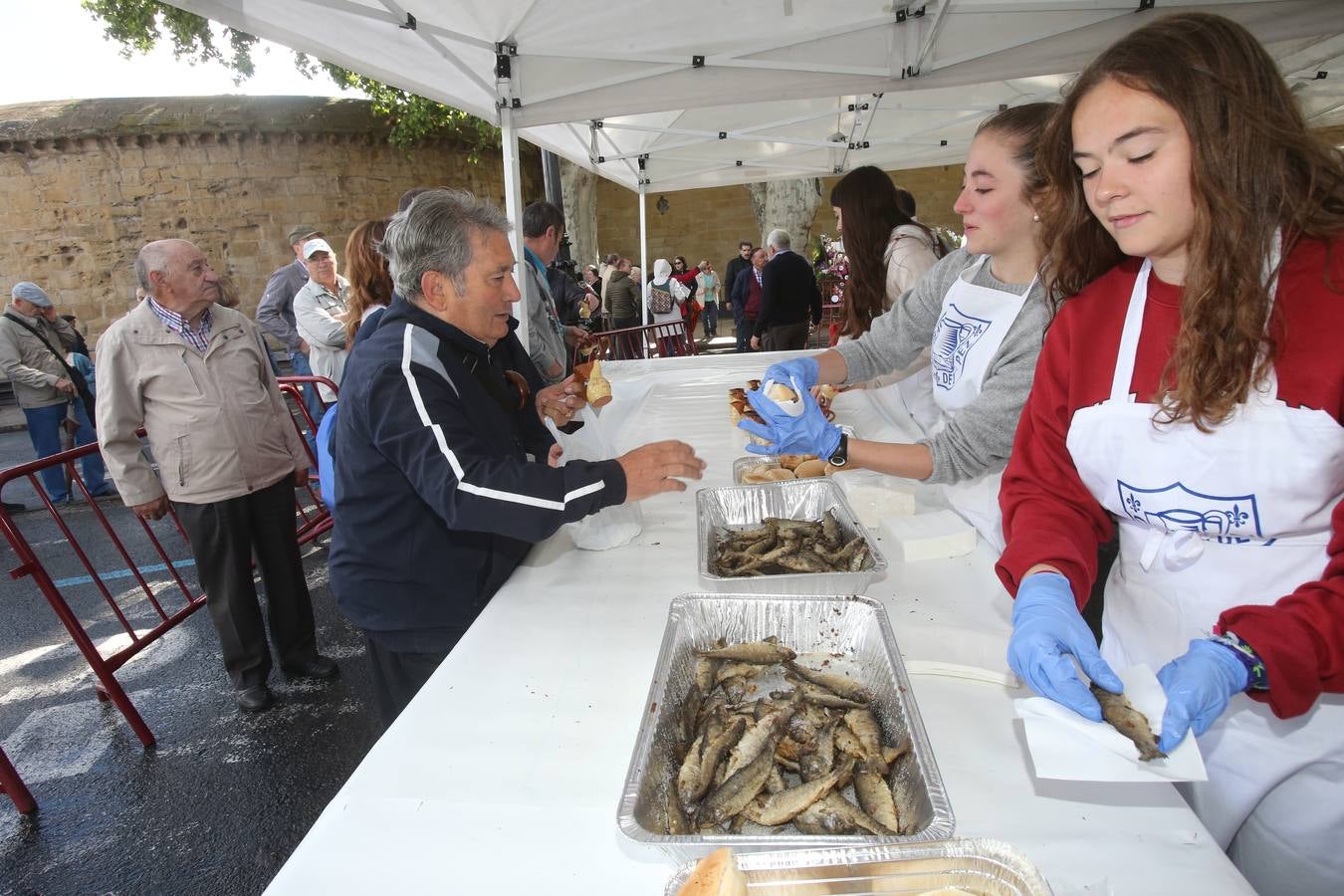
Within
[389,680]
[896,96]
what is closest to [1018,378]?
[389,680]

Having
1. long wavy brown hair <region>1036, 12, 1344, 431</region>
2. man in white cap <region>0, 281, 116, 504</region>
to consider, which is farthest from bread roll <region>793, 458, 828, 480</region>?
man in white cap <region>0, 281, 116, 504</region>

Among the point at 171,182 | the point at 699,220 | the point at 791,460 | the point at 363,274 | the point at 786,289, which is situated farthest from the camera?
the point at 699,220

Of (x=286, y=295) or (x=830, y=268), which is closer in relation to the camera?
(x=286, y=295)

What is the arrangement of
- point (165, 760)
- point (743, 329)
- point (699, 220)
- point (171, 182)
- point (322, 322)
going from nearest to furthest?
point (165, 760)
point (322, 322)
point (743, 329)
point (171, 182)
point (699, 220)

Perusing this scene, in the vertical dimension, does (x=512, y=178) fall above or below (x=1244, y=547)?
above

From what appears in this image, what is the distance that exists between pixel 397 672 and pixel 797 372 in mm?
1568

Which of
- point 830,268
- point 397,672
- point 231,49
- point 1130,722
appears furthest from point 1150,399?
point 231,49

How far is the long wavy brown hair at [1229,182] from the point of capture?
108 cm

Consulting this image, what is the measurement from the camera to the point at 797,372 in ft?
8.11

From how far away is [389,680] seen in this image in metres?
2.01

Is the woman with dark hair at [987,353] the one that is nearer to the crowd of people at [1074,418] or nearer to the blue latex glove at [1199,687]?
the crowd of people at [1074,418]

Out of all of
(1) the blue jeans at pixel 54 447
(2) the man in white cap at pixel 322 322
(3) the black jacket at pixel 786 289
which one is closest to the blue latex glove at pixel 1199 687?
(2) the man in white cap at pixel 322 322

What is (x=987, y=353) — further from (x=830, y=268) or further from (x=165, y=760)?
(x=830, y=268)

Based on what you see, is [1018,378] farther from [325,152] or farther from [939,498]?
[325,152]
